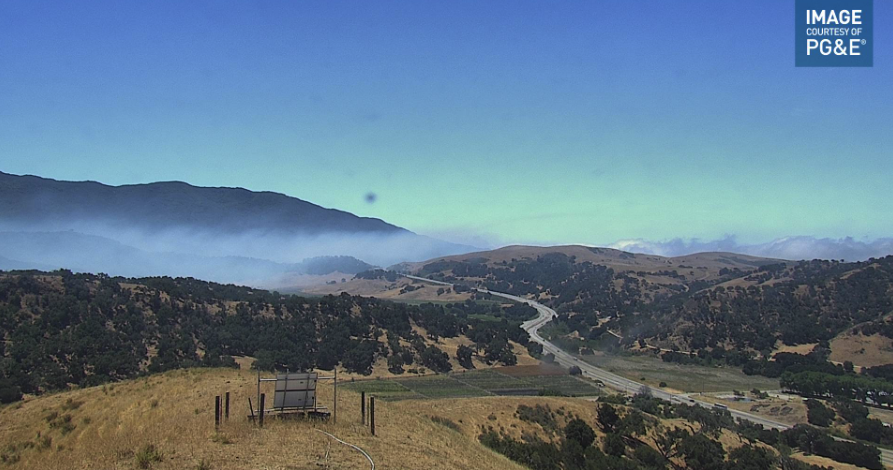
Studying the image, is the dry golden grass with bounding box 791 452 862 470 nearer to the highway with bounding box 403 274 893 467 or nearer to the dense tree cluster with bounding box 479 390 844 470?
the dense tree cluster with bounding box 479 390 844 470

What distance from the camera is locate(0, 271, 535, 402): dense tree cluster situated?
238 ft

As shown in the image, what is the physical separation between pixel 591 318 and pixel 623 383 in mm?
80817

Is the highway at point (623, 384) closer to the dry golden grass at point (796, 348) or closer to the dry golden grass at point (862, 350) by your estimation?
the dry golden grass at point (796, 348)

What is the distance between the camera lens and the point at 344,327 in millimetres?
119812

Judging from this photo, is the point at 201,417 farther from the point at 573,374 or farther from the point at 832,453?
the point at 573,374

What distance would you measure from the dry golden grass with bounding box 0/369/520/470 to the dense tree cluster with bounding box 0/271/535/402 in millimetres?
31595

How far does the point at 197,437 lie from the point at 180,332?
88.6 metres

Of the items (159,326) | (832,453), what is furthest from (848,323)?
(159,326)

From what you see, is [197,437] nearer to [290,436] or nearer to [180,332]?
[290,436]

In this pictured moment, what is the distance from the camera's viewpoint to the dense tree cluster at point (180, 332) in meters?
72.5

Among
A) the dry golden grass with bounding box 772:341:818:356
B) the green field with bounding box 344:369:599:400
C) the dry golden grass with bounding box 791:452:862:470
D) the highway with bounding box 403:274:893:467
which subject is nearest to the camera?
the dry golden grass with bounding box 791:452:862:470

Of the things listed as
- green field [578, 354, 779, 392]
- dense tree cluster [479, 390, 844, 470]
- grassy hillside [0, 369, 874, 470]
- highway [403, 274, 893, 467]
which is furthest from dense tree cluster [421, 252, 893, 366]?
grassy hillside [0, 369, 874, 470]

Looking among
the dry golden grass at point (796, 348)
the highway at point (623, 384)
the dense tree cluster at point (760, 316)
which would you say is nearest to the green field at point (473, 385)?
the highway at point (623, 384)

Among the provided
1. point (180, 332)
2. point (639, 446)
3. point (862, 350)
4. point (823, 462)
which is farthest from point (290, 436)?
point (862, 350)
